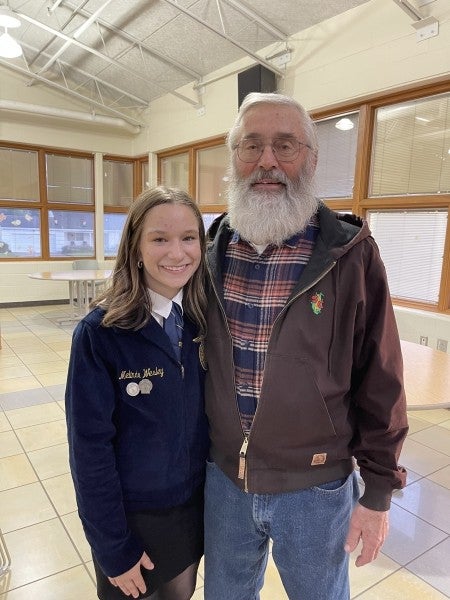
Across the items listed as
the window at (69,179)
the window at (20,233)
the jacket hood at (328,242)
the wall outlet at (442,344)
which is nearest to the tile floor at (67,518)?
the wall outlet at (442,344)

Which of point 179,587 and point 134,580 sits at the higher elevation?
point 134,580

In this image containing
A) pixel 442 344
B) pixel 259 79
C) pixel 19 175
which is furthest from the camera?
pixel 19 175

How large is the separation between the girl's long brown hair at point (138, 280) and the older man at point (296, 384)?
0.05 m

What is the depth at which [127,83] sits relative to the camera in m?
7.01

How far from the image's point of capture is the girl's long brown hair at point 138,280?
1.05m

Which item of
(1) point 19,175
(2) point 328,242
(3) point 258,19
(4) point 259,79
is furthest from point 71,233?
(2) point 328,242

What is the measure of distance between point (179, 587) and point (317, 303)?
2.99 ft

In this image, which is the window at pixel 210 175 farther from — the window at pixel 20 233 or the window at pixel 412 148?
the window at pixel 20 233

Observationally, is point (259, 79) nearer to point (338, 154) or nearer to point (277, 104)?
point (338, 154)

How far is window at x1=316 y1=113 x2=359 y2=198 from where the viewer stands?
4723mm

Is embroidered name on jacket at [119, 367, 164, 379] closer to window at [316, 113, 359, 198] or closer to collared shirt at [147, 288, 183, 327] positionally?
collared shirt at [147, 288, 183, 327]

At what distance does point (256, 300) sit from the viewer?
1.08 metres

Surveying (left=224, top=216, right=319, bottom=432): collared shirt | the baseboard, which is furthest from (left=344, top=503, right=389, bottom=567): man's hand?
the baseboard

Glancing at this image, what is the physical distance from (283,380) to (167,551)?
589mm
